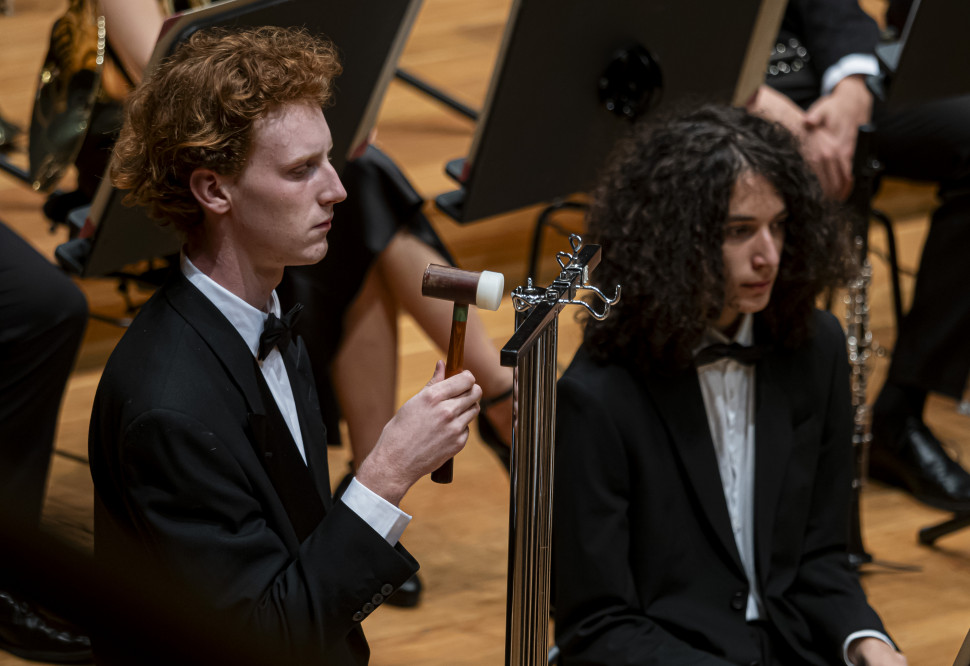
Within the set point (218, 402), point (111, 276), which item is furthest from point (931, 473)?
point (218, 402)

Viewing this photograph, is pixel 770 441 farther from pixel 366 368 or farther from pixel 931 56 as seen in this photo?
pixel 931 56

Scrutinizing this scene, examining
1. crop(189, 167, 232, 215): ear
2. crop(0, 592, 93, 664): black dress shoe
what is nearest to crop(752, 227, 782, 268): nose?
crop(189, 167, 232, 215): ear

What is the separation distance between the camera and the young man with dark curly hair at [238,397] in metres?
1.16

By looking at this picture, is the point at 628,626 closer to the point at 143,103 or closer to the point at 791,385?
the point at 791,385

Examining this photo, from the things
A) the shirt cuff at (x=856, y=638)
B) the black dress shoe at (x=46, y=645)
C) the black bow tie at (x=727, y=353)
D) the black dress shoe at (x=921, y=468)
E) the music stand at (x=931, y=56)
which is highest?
the music stand at (x=931, y=56)

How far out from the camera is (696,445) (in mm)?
1600

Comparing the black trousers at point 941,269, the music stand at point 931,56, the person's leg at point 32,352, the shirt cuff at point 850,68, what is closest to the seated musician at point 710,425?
the music stand at point 931,56

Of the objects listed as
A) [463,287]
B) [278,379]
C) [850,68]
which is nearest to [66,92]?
[278,379]

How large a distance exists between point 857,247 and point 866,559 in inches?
22.7

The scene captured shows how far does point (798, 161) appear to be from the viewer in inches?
66.2

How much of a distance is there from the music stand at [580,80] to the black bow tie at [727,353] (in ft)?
2.00

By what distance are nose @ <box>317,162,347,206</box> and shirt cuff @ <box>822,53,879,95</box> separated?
1.80 meters

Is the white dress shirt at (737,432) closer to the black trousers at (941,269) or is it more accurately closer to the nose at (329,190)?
the nose at (329,190)

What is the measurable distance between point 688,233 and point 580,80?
622 millimetres
